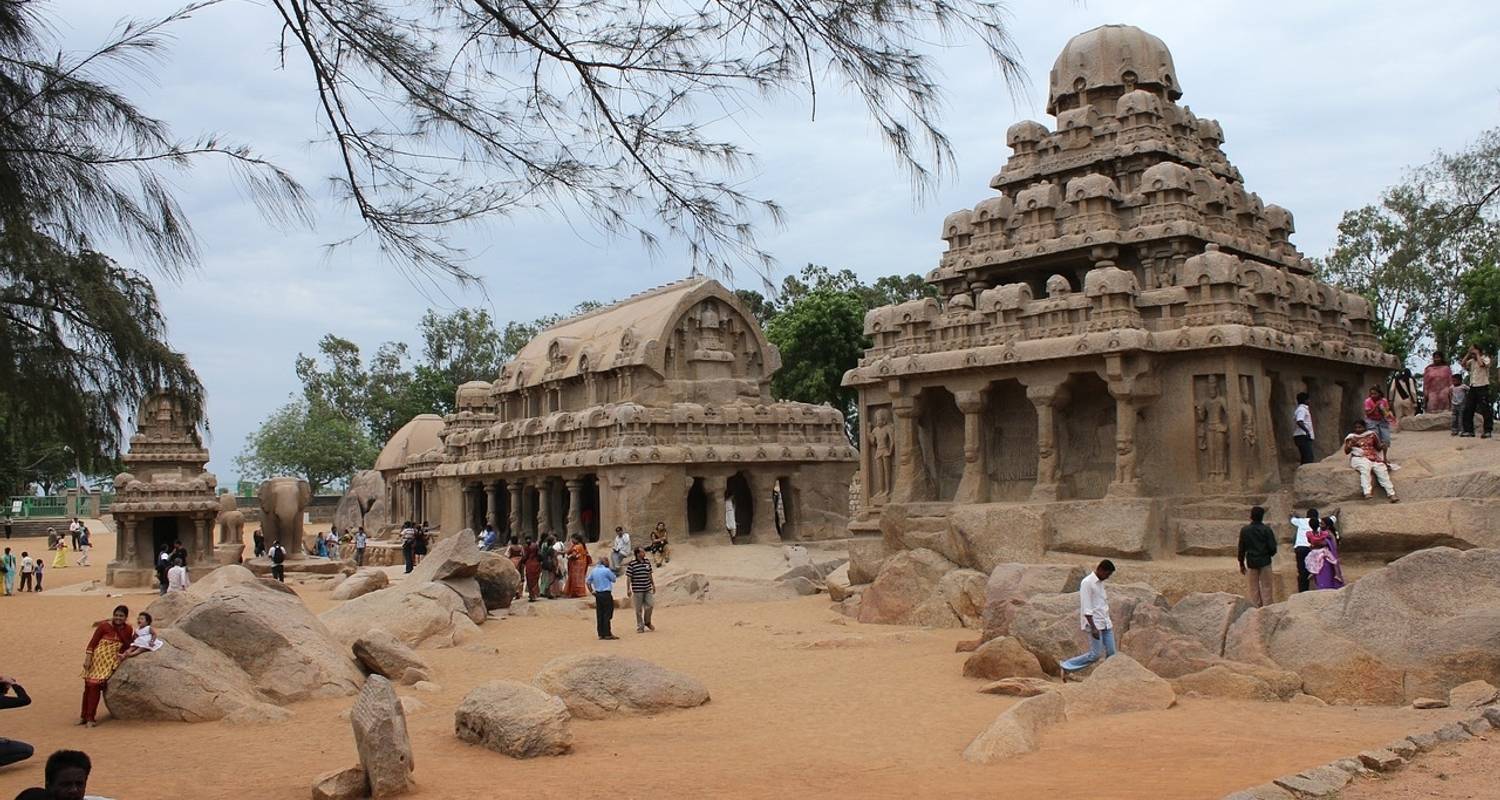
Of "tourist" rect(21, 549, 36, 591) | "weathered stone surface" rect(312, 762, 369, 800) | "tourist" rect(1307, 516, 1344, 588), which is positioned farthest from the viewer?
"tourist" rect(21, 549, 36, 591)

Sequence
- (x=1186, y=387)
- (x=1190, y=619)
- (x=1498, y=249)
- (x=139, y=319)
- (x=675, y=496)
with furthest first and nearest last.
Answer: (x=1498, y=249), (x=675, y=496), (x=1186, y=387), (x=1190, y=619), (x=139, y=319)

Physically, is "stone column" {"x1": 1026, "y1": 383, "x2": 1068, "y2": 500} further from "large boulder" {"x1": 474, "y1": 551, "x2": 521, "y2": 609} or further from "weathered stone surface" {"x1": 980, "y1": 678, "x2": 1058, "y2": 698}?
"large boulder" {"x1": 474, "y1": 551, "x2": 521, "y2": 609}

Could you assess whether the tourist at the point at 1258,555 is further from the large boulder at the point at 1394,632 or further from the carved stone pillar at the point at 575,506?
the carved stone pillar at the point at 575,506

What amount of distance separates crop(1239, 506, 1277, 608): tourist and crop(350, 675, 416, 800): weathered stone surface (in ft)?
31.2

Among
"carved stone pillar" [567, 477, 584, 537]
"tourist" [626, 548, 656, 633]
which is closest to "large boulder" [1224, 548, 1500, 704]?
"tourist" [626, 548, 656, 633]

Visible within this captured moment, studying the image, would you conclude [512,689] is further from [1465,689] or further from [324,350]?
[324,350]

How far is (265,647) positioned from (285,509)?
979 inches

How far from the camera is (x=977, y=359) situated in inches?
755

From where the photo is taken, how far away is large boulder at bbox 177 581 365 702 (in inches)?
502

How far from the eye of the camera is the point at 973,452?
1975cm

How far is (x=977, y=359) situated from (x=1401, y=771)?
11.9m

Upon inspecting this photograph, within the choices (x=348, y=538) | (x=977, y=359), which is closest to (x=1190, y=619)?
(x=977, y=359)

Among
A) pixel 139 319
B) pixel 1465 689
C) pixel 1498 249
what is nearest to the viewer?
pixel 139 319

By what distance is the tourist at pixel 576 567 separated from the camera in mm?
22984
